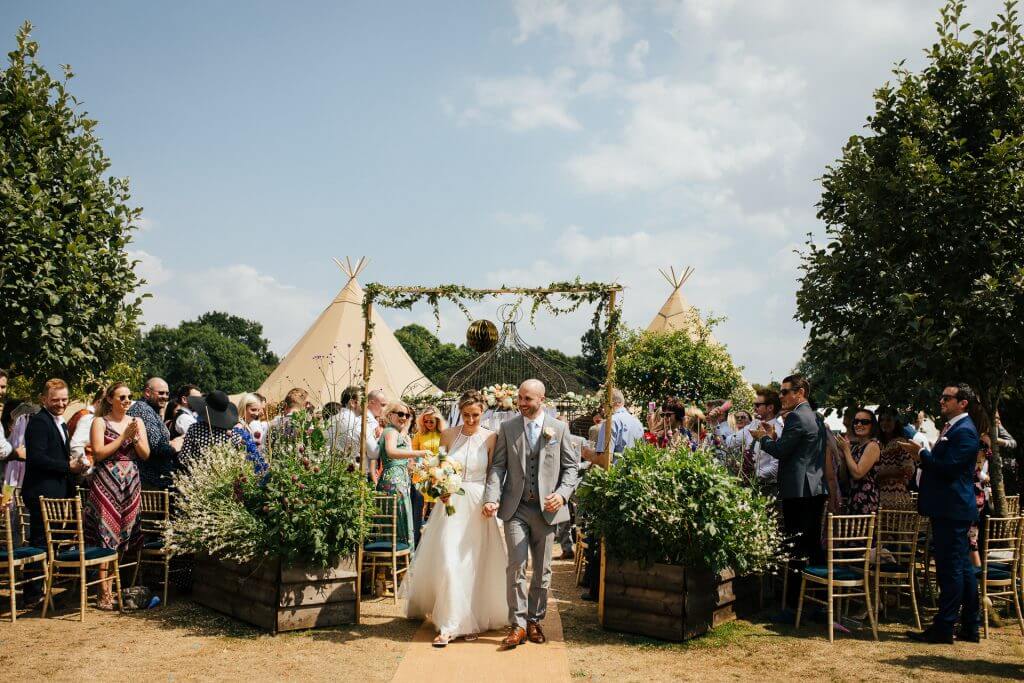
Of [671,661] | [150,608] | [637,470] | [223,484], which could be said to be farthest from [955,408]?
[150,608]

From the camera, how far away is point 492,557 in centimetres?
622

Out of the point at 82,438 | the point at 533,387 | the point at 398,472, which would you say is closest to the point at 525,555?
the point at 533,387

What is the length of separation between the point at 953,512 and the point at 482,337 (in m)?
7.38

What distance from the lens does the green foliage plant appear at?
5.92 m

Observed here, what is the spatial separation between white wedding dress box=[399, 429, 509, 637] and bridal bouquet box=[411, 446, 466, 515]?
13 centimetres

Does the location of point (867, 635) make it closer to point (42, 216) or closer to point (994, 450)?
point (994, 450)

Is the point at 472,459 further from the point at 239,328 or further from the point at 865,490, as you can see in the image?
the point at 239,328

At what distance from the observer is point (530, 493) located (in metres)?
6.00

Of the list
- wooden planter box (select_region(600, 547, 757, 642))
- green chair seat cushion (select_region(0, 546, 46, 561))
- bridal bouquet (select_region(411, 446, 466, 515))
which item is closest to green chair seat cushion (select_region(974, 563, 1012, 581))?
wooden planter box (select_region(600, 547, 757, 642))

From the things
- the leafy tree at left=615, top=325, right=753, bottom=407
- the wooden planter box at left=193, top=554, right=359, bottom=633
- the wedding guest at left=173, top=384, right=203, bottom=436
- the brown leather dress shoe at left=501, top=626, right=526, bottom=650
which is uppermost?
the leafy tree at left=615, top=325, right=753, bottom=407

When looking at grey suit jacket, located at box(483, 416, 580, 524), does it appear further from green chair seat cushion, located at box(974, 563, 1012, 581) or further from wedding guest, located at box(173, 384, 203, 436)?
green chair seat cushion, located at box(974, 563, 1012, 581)

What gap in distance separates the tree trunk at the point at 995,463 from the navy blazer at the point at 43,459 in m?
8.80

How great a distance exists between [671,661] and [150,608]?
452 centimetres

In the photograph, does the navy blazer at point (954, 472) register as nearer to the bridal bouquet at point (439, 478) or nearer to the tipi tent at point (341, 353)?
the bridal bouquet at point (439, 478)
